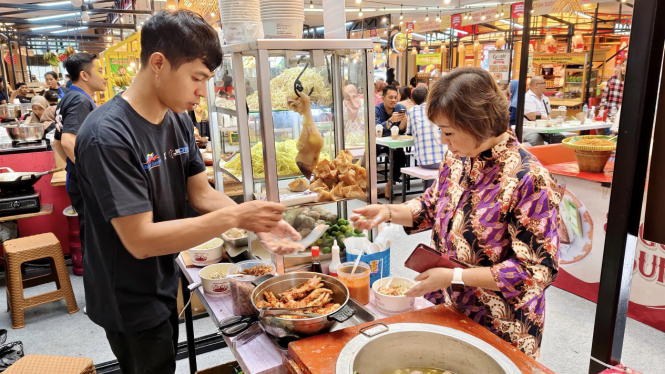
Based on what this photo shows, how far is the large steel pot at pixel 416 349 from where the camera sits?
4.22 ft

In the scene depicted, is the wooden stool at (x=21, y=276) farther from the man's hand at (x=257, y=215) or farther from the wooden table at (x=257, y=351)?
the man's hand at (x=257, y=215)

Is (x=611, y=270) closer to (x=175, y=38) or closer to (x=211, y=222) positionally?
(x=211, y=222)

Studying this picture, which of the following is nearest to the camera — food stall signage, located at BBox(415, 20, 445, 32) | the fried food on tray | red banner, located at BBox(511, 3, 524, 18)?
the fried food on tray

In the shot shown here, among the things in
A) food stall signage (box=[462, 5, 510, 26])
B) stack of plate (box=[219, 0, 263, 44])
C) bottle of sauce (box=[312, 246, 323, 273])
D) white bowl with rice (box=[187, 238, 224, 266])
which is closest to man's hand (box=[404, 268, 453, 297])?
bottle of sauce (box=[312, 246, 323, 273])

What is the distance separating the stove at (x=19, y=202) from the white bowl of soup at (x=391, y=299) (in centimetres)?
382

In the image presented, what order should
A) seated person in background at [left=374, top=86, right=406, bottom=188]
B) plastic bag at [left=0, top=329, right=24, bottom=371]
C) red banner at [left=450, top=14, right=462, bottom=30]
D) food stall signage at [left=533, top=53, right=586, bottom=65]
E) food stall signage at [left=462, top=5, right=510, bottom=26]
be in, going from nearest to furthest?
plastic bag at [left=0, top=329, right=24, bottom=371] → seated person in background at [left=374, top=86, right=406, bottom=188] → food stall signage at [left=462, top=5, right=510, bottom=26] → red banner at [left=450, top=14, right=462, bottom=30] → food stall signage at [left=533, top=53, right=586, bottom=65]

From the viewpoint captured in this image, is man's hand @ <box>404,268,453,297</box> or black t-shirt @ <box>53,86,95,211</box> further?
black t-shirt @ <box>53,86,95,211</box>

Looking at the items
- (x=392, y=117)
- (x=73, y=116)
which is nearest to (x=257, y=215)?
(x=73, y=116)

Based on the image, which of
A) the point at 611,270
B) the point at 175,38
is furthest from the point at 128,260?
the point at 611,270

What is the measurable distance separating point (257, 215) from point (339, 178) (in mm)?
787

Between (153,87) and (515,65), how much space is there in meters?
19.3

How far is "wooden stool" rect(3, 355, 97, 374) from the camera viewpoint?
2.05m

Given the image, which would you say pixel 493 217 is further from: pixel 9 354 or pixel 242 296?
pixel 9 354

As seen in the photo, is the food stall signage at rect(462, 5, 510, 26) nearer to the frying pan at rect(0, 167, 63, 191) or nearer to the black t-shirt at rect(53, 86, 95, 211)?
the black t-shirt at rect(53, 86, 95, 211)
